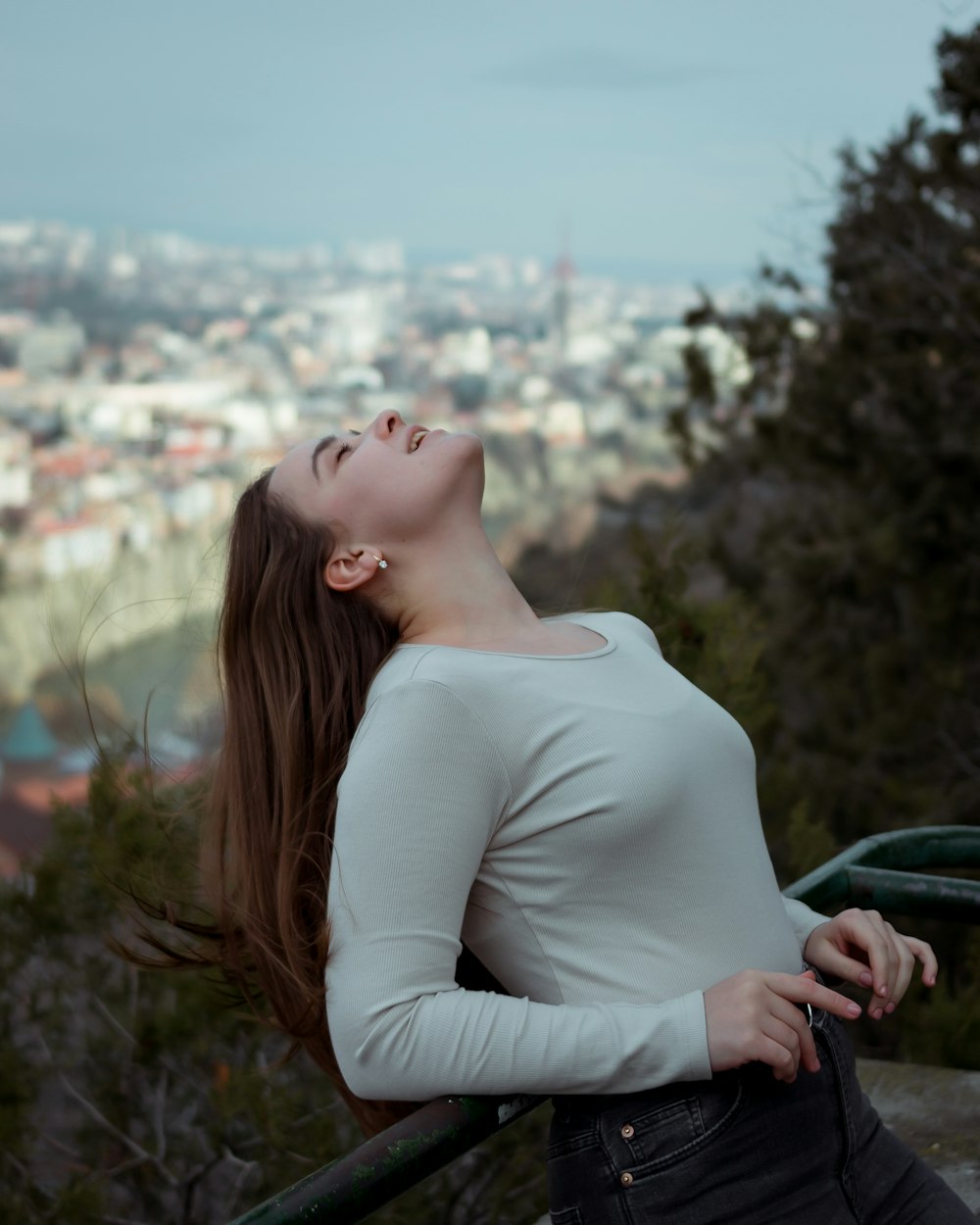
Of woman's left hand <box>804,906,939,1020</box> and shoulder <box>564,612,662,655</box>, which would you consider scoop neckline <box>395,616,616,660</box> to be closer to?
shoulder <box>564,612,662,655</box>

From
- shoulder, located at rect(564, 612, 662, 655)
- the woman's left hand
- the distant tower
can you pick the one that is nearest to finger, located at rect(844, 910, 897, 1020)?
the woman's left hand

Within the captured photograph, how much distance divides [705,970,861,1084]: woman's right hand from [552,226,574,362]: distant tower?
36.5m

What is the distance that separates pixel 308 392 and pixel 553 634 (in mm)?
27154

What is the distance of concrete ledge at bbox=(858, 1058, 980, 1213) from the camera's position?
6.45ft

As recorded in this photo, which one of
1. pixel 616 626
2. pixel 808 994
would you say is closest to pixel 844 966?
pixel 808 994

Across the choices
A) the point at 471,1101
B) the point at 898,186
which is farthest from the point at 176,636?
the point at 898,186

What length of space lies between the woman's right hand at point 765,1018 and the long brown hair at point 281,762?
14.7 inches

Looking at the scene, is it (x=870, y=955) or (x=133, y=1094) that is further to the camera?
(x=133, y=1094)

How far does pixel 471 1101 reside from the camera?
124 cm

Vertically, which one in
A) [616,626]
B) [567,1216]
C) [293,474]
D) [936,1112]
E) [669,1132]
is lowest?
[936,1112]

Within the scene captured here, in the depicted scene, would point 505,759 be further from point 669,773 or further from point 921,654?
point 921,654

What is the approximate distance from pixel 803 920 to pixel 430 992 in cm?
57

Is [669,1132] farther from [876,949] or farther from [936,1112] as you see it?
[936,1112]

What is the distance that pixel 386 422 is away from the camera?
69.1 inches
